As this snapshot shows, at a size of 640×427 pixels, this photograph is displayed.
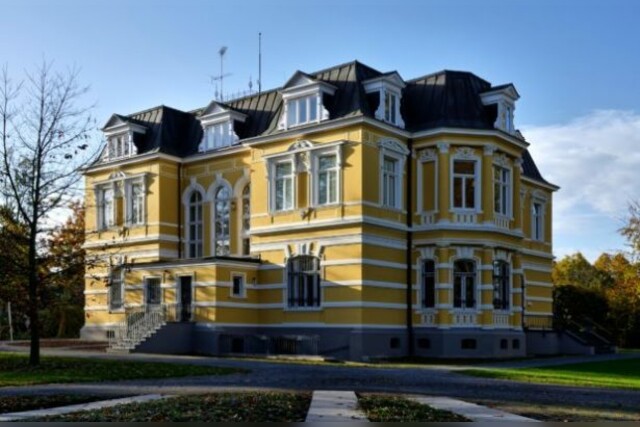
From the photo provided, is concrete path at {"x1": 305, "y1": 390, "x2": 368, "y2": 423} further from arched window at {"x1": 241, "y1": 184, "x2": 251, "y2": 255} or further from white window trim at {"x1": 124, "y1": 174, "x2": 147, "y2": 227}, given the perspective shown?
white window trim at {"x1": 124, "y1": 174, "x2": 147, "y2": 227}

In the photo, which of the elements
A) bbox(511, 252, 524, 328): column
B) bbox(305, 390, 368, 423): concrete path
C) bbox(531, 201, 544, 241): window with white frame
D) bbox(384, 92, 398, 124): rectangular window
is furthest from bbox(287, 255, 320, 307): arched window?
bbox(305, 390, 368, 423): concrete path

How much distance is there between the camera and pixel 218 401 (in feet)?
46.1

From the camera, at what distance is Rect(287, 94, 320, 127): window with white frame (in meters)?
33.8

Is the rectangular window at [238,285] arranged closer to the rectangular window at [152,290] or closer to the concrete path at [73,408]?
the rectangular window at [152,290]

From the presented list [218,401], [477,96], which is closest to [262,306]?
[477,96]

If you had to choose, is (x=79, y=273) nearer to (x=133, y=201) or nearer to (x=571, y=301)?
(x=133, y=201)

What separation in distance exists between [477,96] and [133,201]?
17.2m

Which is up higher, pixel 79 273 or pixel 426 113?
pixel 426 113

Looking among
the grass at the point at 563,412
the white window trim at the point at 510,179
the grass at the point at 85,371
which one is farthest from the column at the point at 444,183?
the grass at the point at 563,412

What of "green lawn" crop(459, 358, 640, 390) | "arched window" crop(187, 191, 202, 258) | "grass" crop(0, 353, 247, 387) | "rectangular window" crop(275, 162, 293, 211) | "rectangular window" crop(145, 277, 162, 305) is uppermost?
"rectangular window" crop(275, 162, 293, 211)

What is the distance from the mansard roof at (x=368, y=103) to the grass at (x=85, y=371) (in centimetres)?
1301

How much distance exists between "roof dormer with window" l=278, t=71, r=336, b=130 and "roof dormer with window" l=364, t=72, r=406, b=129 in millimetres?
1733

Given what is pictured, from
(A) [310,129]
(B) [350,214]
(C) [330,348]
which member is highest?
(A) [310,129]

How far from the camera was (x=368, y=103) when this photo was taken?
3356 centimetres
